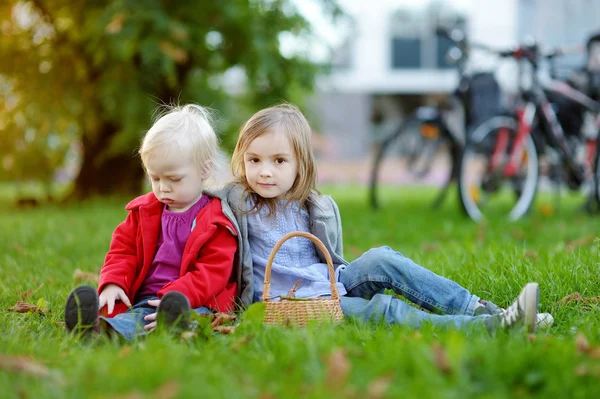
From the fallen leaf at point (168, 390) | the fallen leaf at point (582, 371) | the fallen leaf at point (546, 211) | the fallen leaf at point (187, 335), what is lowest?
the fallen leaf at point (546, 211)

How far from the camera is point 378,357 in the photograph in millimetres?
2225

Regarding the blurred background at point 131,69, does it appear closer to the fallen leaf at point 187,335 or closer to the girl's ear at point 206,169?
the girl's ear at point 206,169

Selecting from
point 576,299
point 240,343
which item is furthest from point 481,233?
point 240,343

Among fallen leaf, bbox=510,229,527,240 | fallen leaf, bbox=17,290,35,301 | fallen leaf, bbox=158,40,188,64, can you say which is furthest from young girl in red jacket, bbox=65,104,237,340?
fallen leaf, bbox=158,40,188,64

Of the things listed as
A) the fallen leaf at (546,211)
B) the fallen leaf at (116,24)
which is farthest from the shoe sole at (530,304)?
the fallen leaf at (116,24)

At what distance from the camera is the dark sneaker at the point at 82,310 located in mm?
2646

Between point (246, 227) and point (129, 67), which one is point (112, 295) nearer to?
point (246, 227)

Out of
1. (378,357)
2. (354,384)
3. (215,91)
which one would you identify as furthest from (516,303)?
(215,91)

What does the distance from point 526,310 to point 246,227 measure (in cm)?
121

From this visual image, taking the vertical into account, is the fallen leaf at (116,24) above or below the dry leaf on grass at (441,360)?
above

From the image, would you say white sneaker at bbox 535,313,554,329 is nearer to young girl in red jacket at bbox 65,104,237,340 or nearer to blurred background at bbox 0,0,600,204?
young girl in red jacket at bbox 65,104,237,340

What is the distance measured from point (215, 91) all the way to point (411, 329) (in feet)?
24.3

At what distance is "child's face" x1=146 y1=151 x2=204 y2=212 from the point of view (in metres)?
3.02

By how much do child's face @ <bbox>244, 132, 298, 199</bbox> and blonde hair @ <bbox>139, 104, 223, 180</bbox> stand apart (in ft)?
0.52
